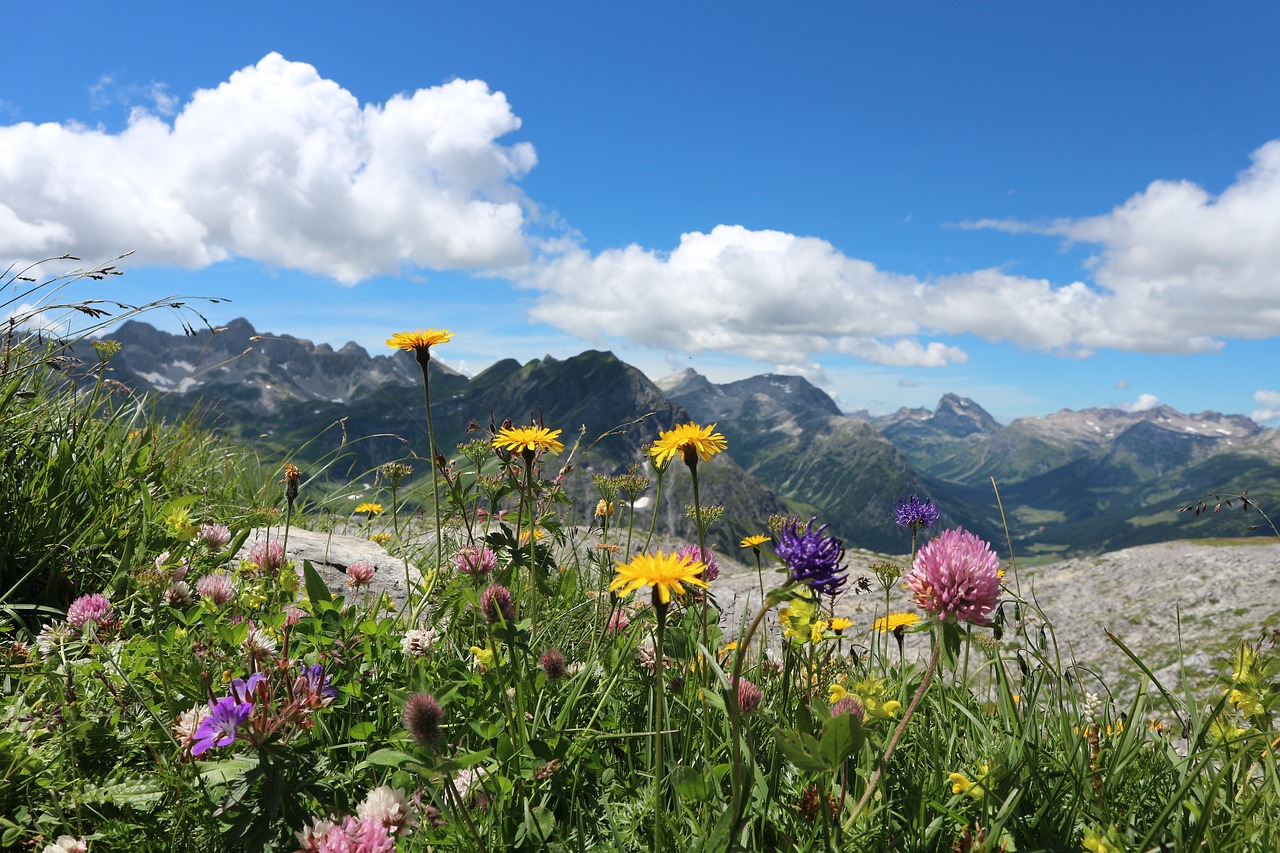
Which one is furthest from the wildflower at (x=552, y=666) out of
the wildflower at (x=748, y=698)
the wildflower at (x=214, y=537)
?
the wildflower at (x=214, y=537)

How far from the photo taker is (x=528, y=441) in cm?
325

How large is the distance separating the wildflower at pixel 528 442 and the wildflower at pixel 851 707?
170 centimetres

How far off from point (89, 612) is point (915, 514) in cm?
473

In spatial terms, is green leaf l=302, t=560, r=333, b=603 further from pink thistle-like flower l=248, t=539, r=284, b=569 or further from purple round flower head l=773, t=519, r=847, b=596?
purple round flower head l=773, t=519, r=847, b=596

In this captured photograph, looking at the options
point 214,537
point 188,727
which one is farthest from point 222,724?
point 214,537

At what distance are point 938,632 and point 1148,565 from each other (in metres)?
21.6

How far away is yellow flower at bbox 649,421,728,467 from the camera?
9.23 ft

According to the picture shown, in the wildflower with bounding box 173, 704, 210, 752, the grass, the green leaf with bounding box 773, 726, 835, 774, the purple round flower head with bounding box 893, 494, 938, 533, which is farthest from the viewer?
the purple round flower head with bounding box 893, 494, 938, 533

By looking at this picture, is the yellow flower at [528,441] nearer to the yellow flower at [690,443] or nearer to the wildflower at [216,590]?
the yellow flower at [690,443]

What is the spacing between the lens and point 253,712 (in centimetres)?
219

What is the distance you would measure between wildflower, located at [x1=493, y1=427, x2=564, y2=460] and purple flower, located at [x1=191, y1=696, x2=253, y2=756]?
1.52 metres

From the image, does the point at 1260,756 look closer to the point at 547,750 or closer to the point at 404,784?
the point at 547,750

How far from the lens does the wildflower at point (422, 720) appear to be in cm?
188

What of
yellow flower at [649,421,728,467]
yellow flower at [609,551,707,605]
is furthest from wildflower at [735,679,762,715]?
yellow flower at [649,421,728,467]
